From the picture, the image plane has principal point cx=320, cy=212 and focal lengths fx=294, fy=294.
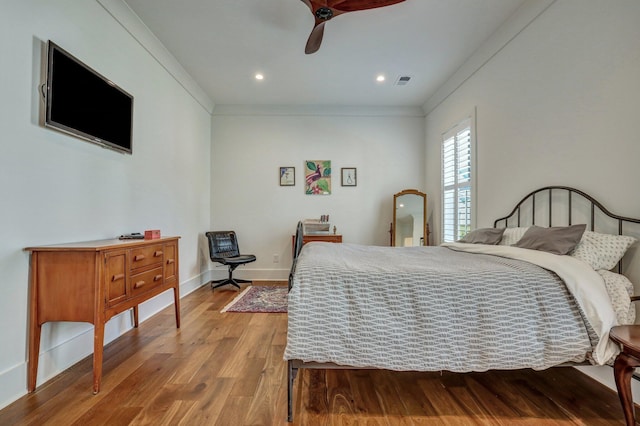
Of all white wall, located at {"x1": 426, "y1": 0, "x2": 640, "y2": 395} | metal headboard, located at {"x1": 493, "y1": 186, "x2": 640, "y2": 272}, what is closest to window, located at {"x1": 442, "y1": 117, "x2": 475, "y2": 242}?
white wall, located at {"x1": 426, "y1": 0, "x2": 640, "y2": 395}

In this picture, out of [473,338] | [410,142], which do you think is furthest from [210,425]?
[410,142]

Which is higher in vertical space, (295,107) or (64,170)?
(295,107)

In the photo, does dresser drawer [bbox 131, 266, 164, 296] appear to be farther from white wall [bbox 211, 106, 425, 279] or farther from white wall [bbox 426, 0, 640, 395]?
white wall [bbox 426, 0, 640, 395]

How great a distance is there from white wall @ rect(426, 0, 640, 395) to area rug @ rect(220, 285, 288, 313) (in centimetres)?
249

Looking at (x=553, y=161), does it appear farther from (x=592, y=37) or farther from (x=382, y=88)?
(x=382, y=88)

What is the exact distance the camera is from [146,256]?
222 cm

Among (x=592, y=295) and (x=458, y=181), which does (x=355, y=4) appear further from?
(x=458, y=181)

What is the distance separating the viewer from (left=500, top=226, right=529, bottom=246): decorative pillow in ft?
7.77

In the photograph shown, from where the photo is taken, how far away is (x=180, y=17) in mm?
2633

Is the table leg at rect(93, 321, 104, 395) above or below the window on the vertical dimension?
below

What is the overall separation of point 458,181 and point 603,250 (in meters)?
2.21

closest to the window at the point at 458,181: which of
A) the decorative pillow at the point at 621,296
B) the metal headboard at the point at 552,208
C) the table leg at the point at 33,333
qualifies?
the metal headboard at the point at 552,208

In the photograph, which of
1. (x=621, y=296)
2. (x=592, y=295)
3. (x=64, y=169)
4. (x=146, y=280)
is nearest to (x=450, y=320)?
(x=592, y=295)

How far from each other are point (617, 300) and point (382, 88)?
345cm
